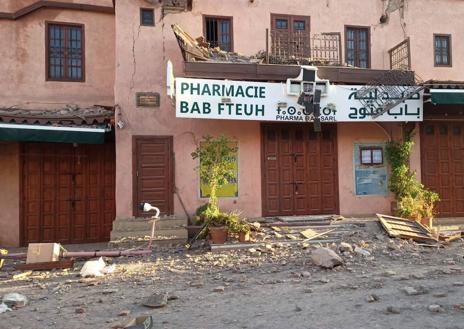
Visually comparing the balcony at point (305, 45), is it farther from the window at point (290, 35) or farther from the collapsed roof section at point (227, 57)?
the collapsed roof section at point (227, 57)

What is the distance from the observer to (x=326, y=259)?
25.4 feet

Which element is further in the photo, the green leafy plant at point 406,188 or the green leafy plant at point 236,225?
the green leafy plant at point 406,188

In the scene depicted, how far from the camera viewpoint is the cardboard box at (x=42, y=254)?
8797 mm

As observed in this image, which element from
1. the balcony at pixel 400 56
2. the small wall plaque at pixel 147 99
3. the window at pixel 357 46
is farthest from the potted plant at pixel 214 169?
the balcony at pixel 400 56

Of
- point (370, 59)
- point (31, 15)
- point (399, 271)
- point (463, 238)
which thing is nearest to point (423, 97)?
point (370, 59)

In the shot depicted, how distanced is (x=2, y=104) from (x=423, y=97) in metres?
11.7

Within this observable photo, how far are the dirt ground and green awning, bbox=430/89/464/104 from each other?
12.5ft

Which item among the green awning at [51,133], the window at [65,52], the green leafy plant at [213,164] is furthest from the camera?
the window at [65,52]

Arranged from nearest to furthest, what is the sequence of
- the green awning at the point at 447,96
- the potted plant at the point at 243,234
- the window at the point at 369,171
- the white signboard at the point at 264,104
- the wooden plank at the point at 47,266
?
the wooden plank at the point at 47,266 → the potted plant at the point at 243,234 → the white signboard at the point at 264,104 → the green awning at the point at 447,96 → the window at the point at 369,171

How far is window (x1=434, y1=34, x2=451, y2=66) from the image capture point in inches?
519

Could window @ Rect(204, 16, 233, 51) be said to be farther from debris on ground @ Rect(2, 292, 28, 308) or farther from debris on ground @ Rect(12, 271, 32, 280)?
debris on ground @ Rect(2, 292, 28, 308)

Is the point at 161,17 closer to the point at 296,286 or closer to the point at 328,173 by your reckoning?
the point at 328,173

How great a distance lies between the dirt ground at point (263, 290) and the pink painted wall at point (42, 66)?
5475 millimetres

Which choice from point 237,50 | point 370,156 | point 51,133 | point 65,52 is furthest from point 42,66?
point 370,156
